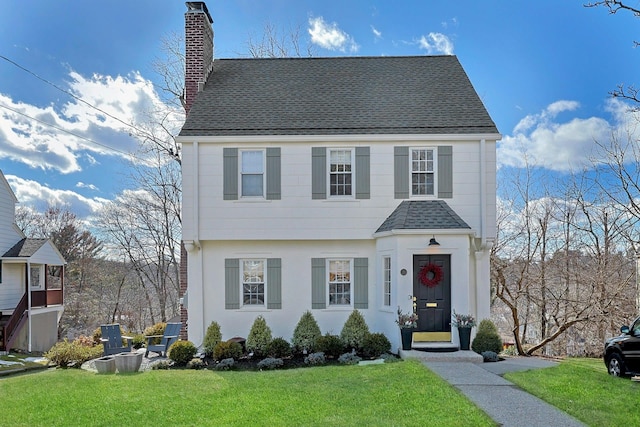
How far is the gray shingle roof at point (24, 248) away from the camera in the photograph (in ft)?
77.9

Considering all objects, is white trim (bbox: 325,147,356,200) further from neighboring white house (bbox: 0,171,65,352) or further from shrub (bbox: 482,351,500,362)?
neighboring white house (bbox: 0,171,65,352)

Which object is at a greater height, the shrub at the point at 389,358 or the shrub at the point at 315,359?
the shrub at the point at 389,358

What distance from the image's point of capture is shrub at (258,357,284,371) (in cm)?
1223

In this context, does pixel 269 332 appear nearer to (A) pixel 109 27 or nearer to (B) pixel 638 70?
(B) pixel 638 70

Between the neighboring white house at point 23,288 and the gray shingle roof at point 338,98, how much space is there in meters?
14.1

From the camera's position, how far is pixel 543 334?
20.7 meters

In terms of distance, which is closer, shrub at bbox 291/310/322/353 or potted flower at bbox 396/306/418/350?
potted flower at bbox 396/306/418/350

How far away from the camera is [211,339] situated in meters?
13.5

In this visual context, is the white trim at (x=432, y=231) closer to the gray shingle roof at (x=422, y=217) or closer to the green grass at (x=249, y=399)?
the gray shingle roof at (x=422, y=217)

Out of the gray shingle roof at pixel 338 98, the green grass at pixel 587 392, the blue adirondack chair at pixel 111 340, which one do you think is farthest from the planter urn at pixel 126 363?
the green grass at pixel 587 392

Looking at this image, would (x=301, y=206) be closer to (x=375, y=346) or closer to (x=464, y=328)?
(x=375, y=346)

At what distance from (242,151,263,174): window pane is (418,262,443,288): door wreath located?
5189 millimetres

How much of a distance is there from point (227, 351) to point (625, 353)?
8798mm

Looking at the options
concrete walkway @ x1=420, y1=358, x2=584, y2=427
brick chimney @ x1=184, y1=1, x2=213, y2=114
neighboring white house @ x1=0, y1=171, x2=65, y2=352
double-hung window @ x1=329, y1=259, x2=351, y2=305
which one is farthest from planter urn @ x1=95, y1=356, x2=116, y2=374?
neighboring white house @ x1=0, y1=171, x2=65, y2=352
